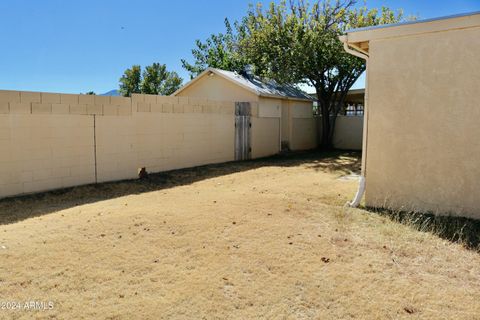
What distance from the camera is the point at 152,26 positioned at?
21781 millimetres

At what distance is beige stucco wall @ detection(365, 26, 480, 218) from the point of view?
18.9 feet

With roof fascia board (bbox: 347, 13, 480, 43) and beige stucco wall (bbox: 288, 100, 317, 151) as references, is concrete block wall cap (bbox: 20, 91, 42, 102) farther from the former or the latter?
beige stucco wall (bbox: 288, 100, 317, 151)

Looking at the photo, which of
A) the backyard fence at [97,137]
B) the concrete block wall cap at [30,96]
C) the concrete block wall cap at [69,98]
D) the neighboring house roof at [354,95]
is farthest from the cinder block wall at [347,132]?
the concrete block wall cap at [30,96]

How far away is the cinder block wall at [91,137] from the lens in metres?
7.18

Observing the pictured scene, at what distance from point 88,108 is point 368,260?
22.3ft

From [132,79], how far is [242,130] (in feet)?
82.4

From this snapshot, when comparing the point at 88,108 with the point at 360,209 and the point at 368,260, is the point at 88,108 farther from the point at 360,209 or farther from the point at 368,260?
the point at 368,260

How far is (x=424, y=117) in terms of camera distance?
6.12 metres

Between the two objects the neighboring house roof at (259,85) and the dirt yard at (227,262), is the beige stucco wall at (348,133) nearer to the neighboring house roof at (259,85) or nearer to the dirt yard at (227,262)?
the neighboring house roof at (259,85)

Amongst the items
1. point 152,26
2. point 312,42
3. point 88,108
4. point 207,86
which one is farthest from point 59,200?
point 152,26

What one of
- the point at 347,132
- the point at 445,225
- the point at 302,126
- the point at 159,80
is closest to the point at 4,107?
the point at 445,225

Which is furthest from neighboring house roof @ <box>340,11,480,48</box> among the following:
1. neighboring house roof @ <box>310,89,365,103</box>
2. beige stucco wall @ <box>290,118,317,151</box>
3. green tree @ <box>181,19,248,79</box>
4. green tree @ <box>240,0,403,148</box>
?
green tree @ <box>181,19,248,79</box>

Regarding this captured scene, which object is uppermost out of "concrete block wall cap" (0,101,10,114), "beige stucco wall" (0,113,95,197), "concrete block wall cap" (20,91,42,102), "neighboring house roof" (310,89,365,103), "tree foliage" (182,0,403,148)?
"tree foliage" (182,0,403,148)

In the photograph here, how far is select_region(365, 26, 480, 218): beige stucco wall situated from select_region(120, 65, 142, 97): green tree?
31.9 metres
